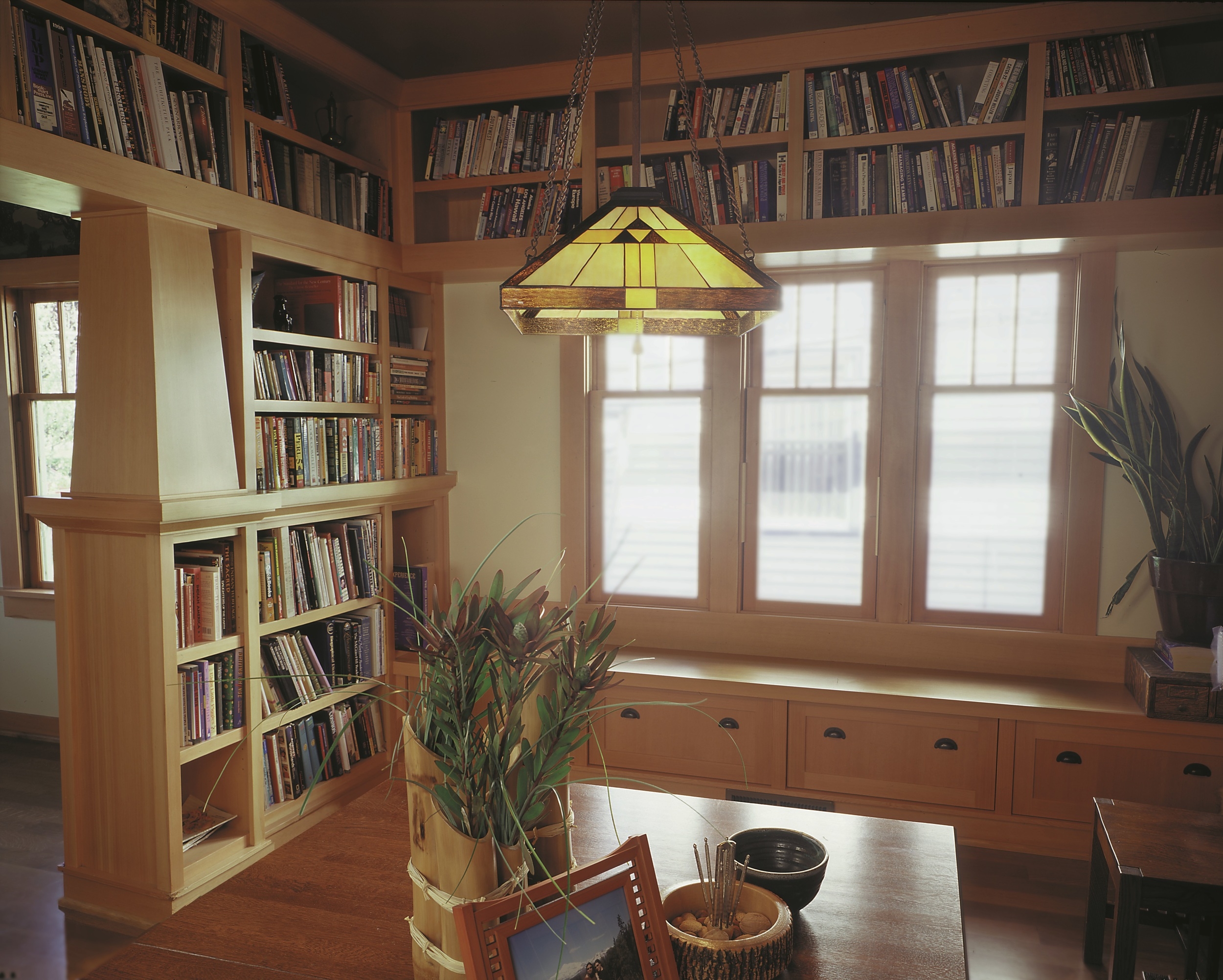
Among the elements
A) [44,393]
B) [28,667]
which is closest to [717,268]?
[44,393]

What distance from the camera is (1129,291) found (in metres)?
3.30

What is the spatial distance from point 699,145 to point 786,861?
287cm

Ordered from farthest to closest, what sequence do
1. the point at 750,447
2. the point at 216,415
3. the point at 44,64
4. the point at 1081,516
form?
the point at 750,447
the point at 1081,516
the point at 216,415
the point at 44,64

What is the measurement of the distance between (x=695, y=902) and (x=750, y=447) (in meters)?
2.70

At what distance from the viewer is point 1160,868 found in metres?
2.02

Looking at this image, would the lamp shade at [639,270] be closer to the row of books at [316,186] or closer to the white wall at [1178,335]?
the row of books at [316,186]

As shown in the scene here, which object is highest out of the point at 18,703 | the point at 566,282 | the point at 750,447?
the point at 566,282

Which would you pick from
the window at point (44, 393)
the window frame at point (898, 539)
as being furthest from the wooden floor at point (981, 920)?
the window at point (44, 393)

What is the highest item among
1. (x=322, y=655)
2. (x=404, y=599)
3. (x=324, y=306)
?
(x=324, y=306)

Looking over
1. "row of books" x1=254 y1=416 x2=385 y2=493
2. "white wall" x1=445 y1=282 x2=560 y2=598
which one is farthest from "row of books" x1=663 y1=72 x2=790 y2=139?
"row of books" x1=254 y1=416 x2=385 y2=493

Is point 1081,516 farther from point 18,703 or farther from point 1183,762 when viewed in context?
point 18,703

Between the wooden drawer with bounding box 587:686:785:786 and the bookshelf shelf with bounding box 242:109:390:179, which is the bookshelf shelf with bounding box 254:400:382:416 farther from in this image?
the wooden drawer with bounding box 587:686:785:786

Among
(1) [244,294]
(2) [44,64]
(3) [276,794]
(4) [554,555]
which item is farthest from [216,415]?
(4) [554,555]

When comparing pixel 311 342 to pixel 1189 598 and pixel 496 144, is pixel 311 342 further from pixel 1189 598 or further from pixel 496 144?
pixel 1189 598
